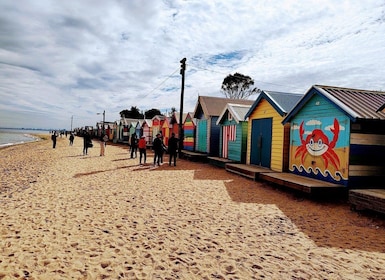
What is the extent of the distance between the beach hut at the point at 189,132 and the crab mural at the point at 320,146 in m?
11.7

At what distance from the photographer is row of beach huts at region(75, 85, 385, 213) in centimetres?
789

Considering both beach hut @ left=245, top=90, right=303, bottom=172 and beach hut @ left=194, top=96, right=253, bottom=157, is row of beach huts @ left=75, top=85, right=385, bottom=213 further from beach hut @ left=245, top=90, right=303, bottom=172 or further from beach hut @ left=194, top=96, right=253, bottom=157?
beach hut @ left=194, top=96, right=253, bottom=157

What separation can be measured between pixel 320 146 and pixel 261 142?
159 inches

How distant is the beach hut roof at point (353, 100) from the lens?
7.70 meters

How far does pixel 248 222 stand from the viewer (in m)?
5.95

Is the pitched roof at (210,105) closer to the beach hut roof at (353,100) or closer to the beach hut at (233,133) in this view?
the beach hut at (233,133)

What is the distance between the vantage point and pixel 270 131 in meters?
12.3

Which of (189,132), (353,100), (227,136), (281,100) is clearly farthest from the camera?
(189,132)

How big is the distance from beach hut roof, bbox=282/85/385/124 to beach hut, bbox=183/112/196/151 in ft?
37.7

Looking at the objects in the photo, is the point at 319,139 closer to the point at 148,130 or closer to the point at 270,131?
the point at 270,131

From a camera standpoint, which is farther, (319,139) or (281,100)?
(281,100)

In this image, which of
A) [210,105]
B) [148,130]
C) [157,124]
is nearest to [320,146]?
[210,105]

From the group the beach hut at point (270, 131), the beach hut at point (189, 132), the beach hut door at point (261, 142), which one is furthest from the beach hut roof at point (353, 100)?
the beach hut at point (189, 132)

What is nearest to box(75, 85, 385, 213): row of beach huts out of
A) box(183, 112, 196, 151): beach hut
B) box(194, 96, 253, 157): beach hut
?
box(194, 96, 253, 157): beach hut
